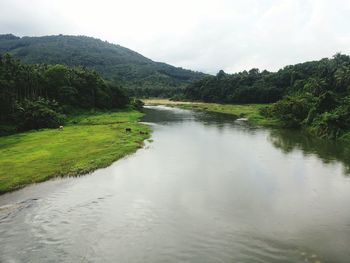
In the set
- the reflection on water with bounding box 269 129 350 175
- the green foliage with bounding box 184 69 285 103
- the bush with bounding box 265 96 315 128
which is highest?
the green foliage with bounding box 184 69 285 103

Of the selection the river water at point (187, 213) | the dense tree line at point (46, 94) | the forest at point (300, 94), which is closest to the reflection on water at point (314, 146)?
the river water at point (187, 213)

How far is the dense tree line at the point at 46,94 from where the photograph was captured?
64.4 m

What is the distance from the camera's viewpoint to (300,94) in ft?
323

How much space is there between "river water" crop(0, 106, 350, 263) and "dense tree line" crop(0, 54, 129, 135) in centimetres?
3207

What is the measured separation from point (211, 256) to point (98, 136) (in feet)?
132

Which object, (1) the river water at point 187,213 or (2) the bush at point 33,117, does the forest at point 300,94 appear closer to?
(1) the river water at point 187,213

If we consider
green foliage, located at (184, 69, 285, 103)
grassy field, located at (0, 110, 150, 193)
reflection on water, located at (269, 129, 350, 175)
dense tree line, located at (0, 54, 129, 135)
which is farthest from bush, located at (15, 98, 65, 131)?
green foliage, located at (184, 69, 285, 103)

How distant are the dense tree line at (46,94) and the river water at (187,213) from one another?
3207 centimetres

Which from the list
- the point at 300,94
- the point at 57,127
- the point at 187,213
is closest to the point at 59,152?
the point at 187,213

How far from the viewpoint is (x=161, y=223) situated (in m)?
23.1

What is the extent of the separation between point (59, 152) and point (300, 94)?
246 ft

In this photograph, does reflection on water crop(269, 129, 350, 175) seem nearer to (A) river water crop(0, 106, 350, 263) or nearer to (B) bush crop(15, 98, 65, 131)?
(A) river water crop(0, 106, 350, 263)

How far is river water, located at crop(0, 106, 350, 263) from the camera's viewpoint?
19.2 meters

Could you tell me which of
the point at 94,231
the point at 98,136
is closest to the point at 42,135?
the point at 98,136
